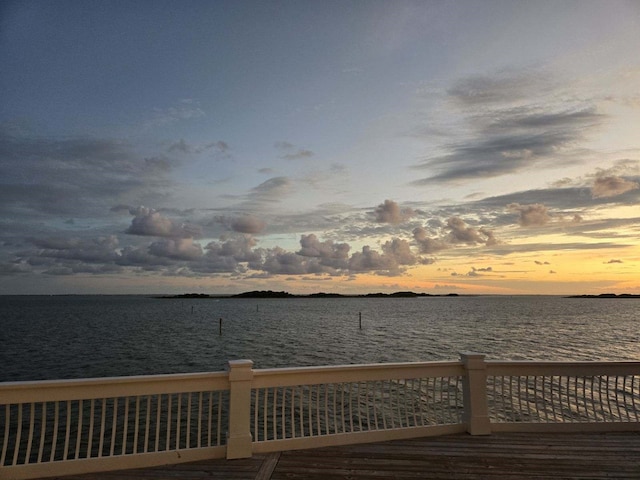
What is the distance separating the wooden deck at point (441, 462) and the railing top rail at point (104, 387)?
851 mm

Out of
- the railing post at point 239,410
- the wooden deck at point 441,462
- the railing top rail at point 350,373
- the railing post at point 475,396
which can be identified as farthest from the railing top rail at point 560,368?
the railing post at point 239,410

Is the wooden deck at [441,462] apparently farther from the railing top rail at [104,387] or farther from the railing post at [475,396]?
the railing top rail at [104,387]

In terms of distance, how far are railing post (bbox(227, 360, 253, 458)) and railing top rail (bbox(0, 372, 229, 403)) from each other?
0.47 ft

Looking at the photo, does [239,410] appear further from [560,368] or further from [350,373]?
[560,368]

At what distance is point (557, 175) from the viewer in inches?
658

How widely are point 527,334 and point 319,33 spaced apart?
48378 millimetres

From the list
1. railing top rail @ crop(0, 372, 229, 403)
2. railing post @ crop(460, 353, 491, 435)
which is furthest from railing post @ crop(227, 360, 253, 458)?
railing post @ crop(460, 353, 491, 435)

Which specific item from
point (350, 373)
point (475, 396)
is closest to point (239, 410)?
point (350, 373)

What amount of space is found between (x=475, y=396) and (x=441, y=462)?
1.35m

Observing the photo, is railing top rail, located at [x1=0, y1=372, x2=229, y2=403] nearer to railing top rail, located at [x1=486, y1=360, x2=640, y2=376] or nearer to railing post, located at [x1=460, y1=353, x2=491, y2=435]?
railing post, located at [x1=460, y1=353, x2=491, y2=435]

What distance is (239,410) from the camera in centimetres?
494

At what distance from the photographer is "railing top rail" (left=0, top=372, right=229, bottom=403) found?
430 centimetres

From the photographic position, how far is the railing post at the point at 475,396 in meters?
5.72

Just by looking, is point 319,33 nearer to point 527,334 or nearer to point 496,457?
point 496,457
